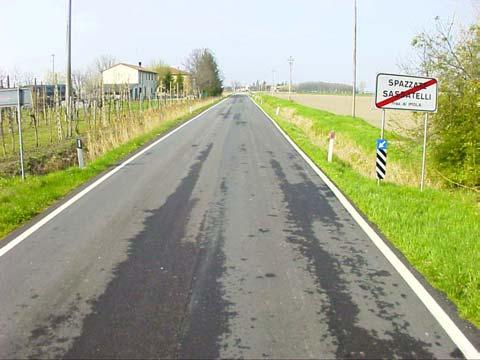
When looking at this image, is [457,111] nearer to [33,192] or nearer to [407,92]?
[407,92]

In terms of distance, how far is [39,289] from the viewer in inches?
179

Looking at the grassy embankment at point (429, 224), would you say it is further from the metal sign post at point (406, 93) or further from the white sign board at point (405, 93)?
the white sign board at point (405, 93)

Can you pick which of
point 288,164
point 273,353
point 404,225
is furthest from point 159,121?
point 273,353

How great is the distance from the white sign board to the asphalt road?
8.85 ft

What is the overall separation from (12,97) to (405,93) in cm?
922

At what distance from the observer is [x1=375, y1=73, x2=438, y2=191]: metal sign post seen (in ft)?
30.7

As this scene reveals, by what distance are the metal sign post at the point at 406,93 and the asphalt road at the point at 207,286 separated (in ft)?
8.81

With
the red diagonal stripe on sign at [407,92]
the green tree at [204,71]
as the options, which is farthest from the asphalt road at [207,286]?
the green tree at [204,71]

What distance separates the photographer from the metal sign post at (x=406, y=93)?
Answer: 30.7ft

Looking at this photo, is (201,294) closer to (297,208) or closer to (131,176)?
(297,208)

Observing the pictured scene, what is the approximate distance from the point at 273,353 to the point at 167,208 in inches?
184

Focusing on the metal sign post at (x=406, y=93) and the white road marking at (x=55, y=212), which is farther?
the metal sign post at (x=406, y=93)

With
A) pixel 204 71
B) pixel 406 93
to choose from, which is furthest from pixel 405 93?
pixel 204 71

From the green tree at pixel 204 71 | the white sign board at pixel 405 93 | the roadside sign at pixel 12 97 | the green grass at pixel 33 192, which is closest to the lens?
the green grass at pixel 33 192
